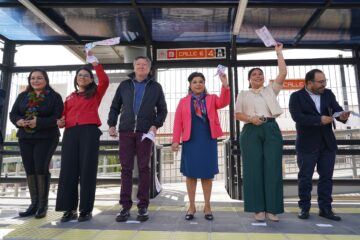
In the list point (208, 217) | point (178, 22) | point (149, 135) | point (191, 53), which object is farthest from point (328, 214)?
point (178, 22)

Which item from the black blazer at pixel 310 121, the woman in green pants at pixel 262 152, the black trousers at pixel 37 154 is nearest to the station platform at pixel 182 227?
the woman in green pants at pixel 262 152

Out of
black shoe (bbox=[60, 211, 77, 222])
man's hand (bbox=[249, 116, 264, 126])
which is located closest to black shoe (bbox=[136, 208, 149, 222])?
black shoe (bbox=[60, 211, 77, 222])

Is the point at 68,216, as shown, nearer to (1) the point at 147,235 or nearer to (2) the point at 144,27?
(1) the point at 147,235

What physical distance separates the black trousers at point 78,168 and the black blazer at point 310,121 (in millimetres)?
2339

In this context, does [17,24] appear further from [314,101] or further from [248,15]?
[314,101]

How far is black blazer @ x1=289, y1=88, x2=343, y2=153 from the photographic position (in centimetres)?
339

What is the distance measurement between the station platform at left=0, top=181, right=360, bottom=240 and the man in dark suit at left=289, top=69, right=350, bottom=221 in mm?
229

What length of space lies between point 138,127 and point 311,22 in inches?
120

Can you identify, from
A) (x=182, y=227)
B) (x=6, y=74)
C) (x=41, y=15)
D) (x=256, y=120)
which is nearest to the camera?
(x=182, y=227)

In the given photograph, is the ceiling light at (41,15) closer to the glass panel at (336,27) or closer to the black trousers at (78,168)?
the black trousers at (78,168)

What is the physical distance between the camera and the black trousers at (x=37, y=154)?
3445 millimetres

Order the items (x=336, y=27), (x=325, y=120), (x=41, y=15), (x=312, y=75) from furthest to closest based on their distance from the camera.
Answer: (x=336, y=27), (x=41, y=15), (x=312, y=75), (x=325, y=120)

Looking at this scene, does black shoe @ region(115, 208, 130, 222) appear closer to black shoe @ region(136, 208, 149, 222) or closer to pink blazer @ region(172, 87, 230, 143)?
black shoe @ region(136, 208, 149, 222)

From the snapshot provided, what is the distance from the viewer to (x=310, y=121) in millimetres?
3312
